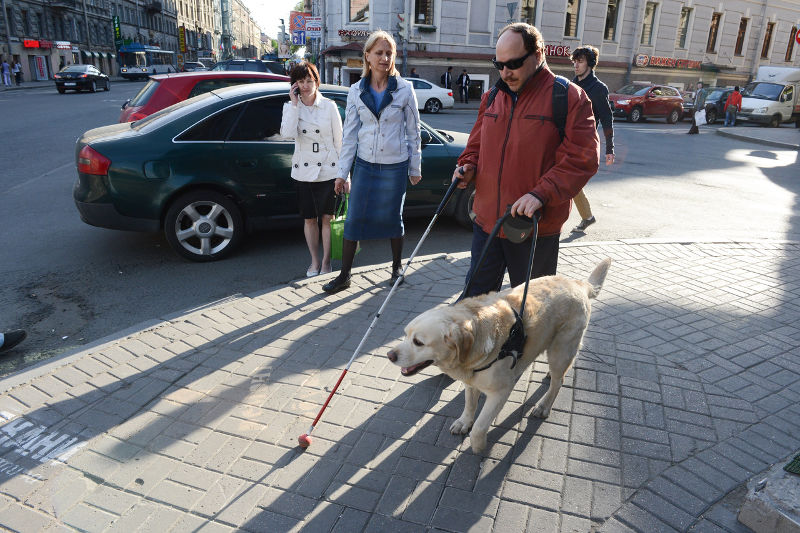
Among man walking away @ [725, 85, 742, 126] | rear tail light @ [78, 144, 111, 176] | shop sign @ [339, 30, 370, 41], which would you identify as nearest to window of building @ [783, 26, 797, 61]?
man walking away @ [725, 85, 742, 126]

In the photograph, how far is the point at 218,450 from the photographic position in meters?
2.90

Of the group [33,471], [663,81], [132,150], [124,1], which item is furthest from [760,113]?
[124,1]

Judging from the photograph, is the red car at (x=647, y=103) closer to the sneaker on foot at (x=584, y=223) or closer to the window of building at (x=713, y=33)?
the window of building at (x=713, y=33)

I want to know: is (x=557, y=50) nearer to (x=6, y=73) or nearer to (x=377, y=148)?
(x=377, y=148)

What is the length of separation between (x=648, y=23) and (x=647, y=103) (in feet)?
48.1

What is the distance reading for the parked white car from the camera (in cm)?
2471

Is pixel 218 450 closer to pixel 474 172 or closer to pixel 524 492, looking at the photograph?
pixel 524 492

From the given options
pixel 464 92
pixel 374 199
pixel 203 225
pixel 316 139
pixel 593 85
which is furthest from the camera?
pixel 464 92

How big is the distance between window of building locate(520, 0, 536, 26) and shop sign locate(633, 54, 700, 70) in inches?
336

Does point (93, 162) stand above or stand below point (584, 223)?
above

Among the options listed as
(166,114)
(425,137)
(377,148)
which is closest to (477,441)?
(377,148)

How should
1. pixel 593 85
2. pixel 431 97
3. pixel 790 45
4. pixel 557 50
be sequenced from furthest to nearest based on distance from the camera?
pixel 790 45, pixel 557 50, pixel 431 97, pixel 593 85

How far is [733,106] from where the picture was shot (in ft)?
81.1

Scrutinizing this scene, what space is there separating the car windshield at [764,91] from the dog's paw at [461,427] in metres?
29.8
